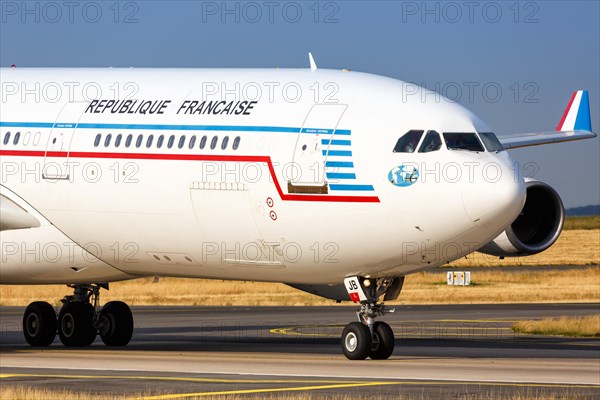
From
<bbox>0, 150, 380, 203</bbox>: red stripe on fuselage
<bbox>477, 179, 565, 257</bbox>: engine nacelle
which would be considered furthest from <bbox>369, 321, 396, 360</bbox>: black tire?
<bbox>477, 179, 565, 257</bbox>: engine nacelle

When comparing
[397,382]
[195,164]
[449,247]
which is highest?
[195,164]

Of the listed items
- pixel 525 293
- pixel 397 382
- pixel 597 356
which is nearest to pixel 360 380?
pixel 397 382

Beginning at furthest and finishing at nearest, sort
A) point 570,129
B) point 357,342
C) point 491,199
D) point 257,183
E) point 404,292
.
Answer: point 404,292 < point 570,129 < point 257,183 < point 357,342 < point 491,199

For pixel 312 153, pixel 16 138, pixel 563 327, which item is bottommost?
pixel 563 327

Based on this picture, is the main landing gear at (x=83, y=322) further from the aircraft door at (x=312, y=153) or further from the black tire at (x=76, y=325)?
the aircraft door at (x=312, y=153)

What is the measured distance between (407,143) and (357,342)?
383 centimetres

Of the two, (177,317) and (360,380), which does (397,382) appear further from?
(177,317)

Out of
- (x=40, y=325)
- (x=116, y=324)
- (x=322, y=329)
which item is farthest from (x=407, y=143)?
(x=322, y=329)

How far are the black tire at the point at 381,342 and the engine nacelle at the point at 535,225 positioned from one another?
12.1 feet

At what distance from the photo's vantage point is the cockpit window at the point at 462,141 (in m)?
26.9

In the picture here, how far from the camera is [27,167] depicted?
3070 centimetres

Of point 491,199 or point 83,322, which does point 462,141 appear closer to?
point 491,199

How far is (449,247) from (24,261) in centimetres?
925

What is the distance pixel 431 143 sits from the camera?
26.9m
